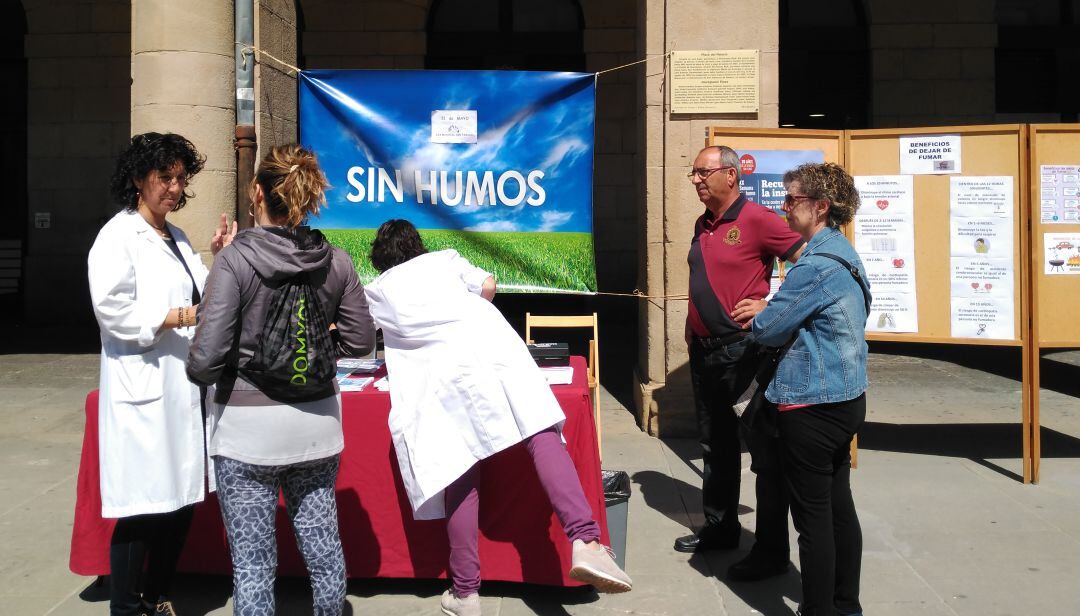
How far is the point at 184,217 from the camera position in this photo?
6.38 m

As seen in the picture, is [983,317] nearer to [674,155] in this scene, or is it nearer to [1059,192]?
[1059,192]

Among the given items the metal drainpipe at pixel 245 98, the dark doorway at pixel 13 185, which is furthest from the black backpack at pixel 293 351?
the dark doorway at pixel 13 185

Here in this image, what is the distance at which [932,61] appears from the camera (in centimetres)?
1162

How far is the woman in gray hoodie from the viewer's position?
3.07 metres

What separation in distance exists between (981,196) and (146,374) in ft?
16.2

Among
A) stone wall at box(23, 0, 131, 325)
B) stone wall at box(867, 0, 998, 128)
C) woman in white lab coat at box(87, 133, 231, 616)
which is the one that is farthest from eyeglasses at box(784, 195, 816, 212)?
stone wall at box(23, 0, 131, 325)

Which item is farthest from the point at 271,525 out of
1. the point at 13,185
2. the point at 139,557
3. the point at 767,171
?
the point at 13,185

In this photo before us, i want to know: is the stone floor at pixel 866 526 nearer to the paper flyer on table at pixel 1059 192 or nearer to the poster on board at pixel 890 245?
the poster on board at pixel 890 245

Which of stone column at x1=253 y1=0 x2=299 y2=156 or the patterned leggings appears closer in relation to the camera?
the patterned leggings

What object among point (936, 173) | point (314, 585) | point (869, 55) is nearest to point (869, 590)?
point (314, 585)

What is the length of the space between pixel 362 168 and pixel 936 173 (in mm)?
3772

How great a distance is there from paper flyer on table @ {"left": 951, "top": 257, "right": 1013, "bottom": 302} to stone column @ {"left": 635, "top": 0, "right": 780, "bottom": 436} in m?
1.64

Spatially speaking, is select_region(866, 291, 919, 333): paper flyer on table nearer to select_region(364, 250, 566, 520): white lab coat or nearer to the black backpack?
select_region(364, 250, 566, 520): white lab coat

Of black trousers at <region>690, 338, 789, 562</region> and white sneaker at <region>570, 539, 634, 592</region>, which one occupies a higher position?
black trousers at <region>690, 338, 789, 562</region>
